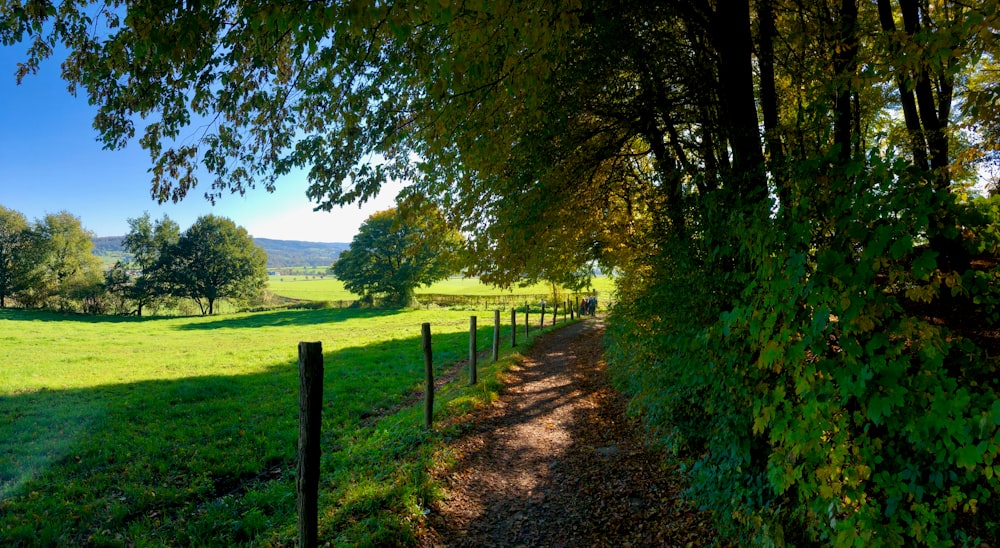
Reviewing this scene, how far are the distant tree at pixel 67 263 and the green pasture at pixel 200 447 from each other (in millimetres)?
32473

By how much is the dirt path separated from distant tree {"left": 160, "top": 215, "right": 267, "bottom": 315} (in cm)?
5509

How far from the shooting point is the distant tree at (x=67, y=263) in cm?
4272

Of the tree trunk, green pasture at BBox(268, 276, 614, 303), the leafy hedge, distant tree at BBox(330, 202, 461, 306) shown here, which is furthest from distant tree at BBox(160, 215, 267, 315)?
the leafy hedge

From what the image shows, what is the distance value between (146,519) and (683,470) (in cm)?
691

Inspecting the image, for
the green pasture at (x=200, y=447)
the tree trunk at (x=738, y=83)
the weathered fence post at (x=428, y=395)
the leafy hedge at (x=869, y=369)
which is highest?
the tree trunk at (x=738, y=83)

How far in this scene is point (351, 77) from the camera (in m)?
5.27

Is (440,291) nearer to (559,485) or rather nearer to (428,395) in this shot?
(428,395)

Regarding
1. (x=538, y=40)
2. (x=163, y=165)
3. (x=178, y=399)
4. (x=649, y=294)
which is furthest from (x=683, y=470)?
(x=178, y=399)

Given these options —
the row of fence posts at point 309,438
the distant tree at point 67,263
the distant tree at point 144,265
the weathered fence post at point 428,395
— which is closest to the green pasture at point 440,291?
the distant tree at point 144,265

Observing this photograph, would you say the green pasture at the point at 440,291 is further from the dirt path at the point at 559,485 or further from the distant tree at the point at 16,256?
the dirt path at the point at 559,485

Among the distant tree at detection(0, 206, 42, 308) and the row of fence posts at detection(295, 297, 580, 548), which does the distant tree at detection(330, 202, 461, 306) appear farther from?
the row of fence posts at detection(295, 297, 580, 548)

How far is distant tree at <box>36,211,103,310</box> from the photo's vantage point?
42.7 m

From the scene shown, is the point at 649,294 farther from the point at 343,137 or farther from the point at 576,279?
the point at 576,279

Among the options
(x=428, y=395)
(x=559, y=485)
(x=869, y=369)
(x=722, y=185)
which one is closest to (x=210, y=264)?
(x=428, y=395)
